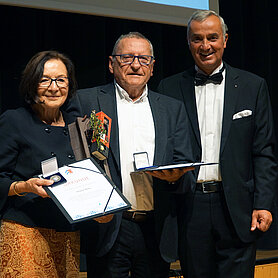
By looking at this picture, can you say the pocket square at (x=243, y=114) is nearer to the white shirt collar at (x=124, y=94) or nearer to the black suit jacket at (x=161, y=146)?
the black suit jacket at (x=161, y=146)

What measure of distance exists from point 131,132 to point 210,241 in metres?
0.70

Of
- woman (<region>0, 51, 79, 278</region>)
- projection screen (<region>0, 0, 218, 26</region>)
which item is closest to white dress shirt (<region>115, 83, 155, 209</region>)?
woman (<region>0, 51, 79, 278</region>)

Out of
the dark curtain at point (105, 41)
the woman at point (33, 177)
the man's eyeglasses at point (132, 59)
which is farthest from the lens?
the dark curtain at point (105, 41)

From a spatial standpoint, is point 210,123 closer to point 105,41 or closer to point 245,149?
point 245,149

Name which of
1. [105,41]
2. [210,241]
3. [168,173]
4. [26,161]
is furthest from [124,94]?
[105,41]

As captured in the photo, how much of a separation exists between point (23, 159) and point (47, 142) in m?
0.12

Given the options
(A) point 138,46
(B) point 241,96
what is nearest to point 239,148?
(B) point 241,96

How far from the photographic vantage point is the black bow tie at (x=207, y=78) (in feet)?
8.15

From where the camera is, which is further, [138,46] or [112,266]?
[138,46]

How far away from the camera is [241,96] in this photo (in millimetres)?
2428

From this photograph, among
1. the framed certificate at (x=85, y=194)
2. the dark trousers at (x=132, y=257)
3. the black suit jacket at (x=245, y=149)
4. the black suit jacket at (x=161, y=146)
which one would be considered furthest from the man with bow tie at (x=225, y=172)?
the framed certificate at (x=85, y=194)

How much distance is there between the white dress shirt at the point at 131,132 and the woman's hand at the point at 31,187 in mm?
479

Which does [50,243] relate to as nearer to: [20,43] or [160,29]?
[20,43]

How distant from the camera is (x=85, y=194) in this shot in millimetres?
1813
